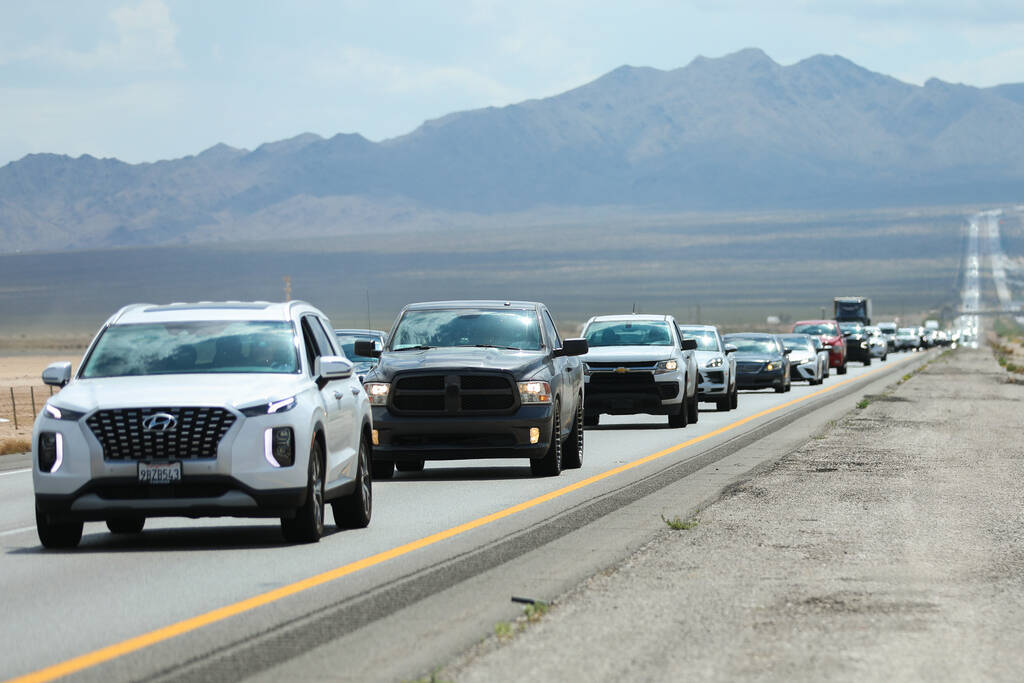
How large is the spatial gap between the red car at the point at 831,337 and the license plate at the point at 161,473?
157 feet

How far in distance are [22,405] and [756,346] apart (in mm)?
18185

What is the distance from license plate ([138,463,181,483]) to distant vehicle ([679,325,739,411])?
2103 cm

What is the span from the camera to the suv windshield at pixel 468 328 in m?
19.1

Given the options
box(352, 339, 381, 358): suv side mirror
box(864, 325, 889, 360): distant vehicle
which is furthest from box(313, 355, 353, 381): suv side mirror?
box(864, 325, 889, 360): distant vehicle

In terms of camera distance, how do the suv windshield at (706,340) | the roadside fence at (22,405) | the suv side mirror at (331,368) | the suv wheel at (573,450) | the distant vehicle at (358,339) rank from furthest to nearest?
the roadside fence at (22,405)
the suv windshield at (706,340)
the distant vehicle at (358,339)
the suv wheel at (573,450)
the suv side mirror at (331,368)

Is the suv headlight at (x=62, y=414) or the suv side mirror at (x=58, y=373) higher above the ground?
the suv side mirror at (x=58, y=373)

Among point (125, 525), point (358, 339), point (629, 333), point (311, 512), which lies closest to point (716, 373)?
point (629, 333)

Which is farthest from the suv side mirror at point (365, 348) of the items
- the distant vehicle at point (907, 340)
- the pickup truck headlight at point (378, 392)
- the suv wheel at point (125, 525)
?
the distant vehicle at point (907, 340)

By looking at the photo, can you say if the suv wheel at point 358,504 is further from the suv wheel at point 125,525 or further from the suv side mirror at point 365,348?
the suv side mirror at point 365,348

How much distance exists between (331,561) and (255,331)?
7.87 feet

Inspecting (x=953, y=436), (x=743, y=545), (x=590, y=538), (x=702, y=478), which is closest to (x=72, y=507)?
(x=590, y=538)

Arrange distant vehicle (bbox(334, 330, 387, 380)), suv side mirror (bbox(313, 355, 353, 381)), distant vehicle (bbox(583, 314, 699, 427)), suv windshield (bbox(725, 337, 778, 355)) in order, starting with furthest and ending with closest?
suv windshield (bbox(725, 337, 778, 355)), distant vehicle (bbox(334, 330, 387, 380)), distant vehicle (bbox(583, 314, 699, 427)), suv side mirror (bbox(313, 355, 353, 381))

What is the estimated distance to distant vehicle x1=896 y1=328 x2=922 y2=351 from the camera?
122 metres

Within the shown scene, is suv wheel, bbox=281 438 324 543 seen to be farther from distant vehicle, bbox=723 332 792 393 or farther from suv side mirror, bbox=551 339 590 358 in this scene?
distant vehicle, bbox=723 332 792 393
